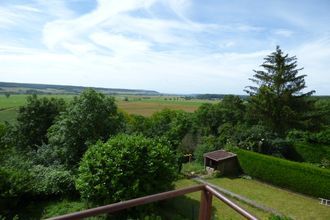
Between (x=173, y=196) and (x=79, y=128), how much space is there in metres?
17.8

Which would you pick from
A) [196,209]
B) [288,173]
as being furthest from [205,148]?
[196,209]

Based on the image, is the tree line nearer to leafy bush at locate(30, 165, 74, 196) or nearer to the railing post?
leafy bush at locate(30, 165, 74, 196)

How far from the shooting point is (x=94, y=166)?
562 inches

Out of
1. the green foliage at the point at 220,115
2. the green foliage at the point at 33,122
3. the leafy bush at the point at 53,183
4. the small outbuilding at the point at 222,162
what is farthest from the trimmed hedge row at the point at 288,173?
the green foliage at the point at 33,122

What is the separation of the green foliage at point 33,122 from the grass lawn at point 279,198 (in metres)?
14.7

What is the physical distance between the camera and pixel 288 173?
848 inches

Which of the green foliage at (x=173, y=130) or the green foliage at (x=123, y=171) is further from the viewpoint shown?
the green foliage at (x=173, y=130)

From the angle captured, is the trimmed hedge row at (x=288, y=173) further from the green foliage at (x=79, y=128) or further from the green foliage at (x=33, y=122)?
the green foliage at (x=33, y=122)

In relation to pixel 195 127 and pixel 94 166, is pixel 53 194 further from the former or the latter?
pixel 195 127

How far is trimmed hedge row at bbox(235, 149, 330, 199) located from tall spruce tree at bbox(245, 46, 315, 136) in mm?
6453

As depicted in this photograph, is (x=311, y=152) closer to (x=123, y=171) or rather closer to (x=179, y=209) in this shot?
(x=179, y=209)

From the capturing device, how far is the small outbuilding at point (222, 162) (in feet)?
82.6

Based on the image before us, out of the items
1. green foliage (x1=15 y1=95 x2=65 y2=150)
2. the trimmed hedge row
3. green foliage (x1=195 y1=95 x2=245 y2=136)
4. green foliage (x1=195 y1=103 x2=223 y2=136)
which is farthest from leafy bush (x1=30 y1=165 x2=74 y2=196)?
green foliage (x1=195 y1=103 x2=223 y2=136)

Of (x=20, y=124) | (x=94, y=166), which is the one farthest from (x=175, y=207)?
(x=20, y=124)
